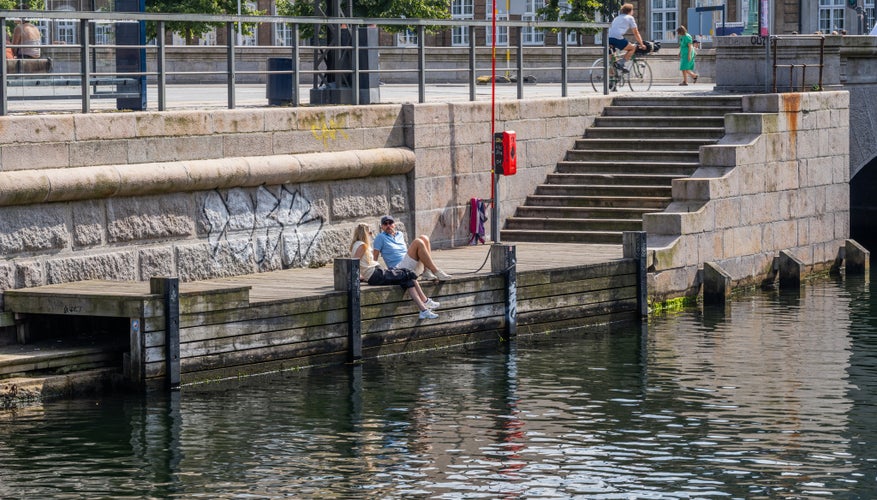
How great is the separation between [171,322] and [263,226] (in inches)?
190

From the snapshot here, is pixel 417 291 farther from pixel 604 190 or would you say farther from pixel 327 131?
pixel 604 190

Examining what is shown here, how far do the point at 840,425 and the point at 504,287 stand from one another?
638 centimetres

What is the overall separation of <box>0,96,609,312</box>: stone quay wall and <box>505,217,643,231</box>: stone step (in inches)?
12.4

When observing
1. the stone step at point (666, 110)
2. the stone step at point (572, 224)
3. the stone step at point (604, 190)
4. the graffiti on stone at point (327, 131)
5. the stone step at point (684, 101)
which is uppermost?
the stone step at point (684, 101)

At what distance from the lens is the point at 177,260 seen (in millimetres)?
22125

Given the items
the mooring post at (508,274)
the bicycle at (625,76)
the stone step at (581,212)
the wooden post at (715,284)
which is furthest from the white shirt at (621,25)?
the mooring post at (508,274)

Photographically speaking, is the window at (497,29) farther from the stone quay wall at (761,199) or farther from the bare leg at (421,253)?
the bare leg at (421,253)

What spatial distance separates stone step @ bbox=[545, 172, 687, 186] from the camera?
94.9 feet

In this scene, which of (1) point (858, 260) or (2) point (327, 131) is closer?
(2) point (327, 131)

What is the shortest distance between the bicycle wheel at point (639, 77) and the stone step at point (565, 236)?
8.04 m

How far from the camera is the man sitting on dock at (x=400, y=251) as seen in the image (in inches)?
870

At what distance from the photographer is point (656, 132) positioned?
30344 millimetres

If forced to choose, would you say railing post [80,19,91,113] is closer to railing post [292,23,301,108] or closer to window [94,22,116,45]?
window [94,22,116,45]

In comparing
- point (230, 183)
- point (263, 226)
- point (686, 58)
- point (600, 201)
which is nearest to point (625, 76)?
point (686, 58)
